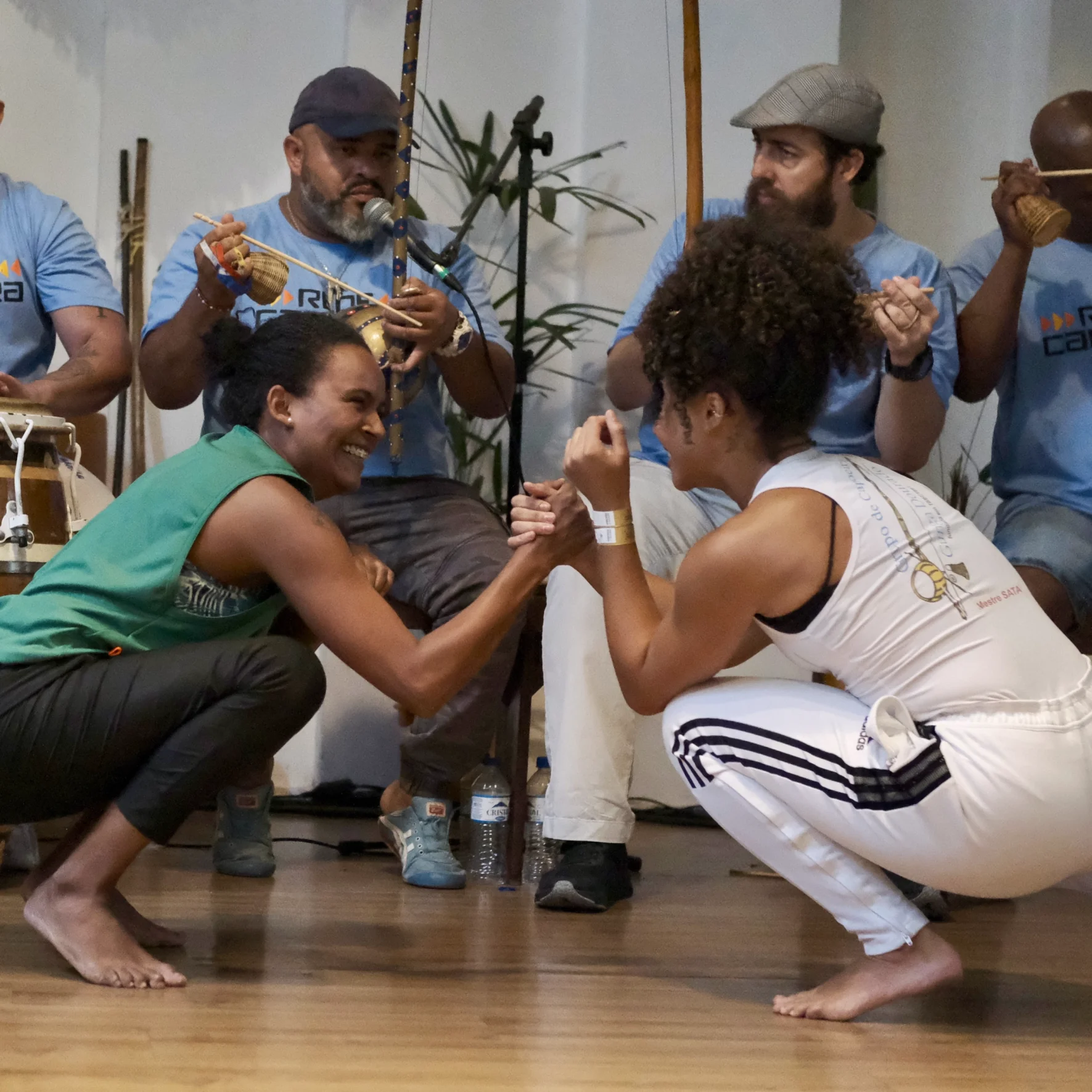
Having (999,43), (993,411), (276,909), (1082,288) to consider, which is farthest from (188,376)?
(999,43)

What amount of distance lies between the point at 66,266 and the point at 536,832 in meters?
1.57

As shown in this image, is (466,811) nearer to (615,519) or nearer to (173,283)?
(173,283)

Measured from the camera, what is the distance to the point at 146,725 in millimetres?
1904

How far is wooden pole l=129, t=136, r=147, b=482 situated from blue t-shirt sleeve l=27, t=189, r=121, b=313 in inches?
23.7

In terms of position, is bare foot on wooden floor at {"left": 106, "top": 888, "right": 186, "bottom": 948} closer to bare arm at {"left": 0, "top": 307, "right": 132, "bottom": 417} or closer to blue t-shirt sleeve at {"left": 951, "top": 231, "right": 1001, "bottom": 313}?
bare arm at {"left": 0, "top": 307, "right": 132, "bottom": 417}

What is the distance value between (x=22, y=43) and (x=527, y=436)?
65.2 inches

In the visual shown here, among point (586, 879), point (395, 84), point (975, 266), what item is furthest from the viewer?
point (395, 84)

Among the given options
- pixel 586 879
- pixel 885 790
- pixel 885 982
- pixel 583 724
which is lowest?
pixel 586 879

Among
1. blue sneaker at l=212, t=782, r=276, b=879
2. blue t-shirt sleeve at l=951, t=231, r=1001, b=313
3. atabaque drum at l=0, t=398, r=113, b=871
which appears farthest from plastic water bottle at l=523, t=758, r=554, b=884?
blue t-shirt sleeve at l=951, t=231, r=1001, b=313

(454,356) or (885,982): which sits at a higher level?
(454,356)

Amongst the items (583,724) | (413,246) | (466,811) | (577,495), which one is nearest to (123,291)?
(413,246)

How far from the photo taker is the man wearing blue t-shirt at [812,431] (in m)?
2.56

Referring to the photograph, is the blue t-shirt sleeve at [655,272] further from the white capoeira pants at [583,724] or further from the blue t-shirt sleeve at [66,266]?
the blue t-shirt sleeve at [66,266]

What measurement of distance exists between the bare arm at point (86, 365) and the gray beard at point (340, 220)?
50 centimetres
